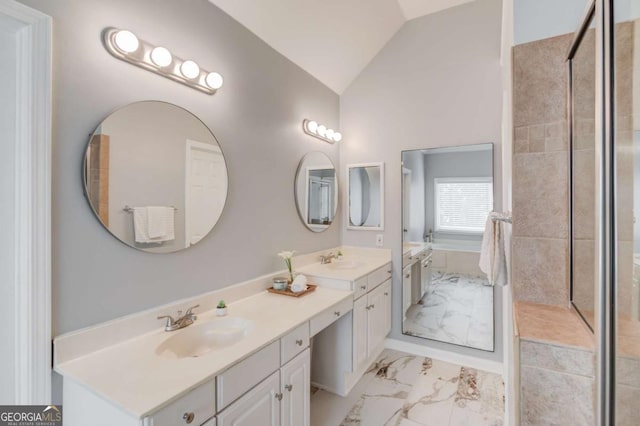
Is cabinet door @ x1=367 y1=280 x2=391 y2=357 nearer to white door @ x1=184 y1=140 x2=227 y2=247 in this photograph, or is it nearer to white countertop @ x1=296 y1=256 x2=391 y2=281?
white countertop @ x1=296 y1=256 x2=391 y2=281

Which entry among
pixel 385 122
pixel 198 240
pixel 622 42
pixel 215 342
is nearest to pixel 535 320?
pixel 622 42

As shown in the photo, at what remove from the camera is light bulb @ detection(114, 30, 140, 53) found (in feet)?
4.03

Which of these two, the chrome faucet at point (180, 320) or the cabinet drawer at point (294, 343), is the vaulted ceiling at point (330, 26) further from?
the cabinet drawer at point (294, 343)

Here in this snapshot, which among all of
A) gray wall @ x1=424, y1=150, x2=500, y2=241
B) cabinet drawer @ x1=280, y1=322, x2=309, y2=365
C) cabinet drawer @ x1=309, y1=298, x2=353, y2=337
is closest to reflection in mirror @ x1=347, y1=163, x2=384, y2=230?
gray wall @ x1=424, y1=150, x2=500, y2=241

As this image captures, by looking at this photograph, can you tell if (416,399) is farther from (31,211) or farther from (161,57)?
(161,57)

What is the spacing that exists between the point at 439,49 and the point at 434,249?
187 centimetres

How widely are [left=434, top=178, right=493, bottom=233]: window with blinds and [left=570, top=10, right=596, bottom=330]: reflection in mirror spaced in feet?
4.57

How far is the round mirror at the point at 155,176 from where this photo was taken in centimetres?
121

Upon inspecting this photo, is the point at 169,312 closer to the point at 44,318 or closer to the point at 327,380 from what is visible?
the point at 44,318

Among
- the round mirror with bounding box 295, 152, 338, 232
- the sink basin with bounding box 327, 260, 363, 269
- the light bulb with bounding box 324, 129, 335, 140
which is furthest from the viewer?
the light bulb with bounding box 324, 129, 335, 140

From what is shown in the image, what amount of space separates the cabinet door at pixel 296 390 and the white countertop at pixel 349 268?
2.39 feet

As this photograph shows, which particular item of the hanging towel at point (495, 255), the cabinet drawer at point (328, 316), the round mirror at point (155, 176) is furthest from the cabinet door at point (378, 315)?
the round mirror at point (155, 176)

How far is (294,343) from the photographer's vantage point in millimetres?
1449

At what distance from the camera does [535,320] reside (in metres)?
1.06
